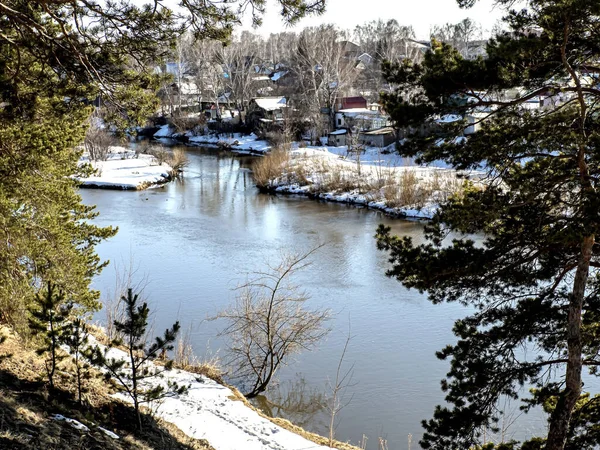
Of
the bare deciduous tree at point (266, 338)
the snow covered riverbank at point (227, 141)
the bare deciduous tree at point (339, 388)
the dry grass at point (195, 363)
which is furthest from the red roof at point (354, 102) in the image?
the dry grass at point (195, 363)

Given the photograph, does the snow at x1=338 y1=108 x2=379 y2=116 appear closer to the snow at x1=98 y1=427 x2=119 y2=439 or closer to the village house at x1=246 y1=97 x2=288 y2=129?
the village house at x1=246 y1=97 x2=288 y2=129

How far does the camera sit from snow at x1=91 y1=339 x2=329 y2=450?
28.5ft

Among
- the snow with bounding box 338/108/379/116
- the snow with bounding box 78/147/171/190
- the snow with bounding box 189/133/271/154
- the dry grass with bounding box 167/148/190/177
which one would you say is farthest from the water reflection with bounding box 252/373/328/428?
the snow with bounding box 338/108/379/116

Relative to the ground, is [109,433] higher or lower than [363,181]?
lower

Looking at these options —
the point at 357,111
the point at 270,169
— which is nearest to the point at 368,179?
the point at 270,169

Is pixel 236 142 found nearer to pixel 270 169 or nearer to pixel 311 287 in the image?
pixel 270 169

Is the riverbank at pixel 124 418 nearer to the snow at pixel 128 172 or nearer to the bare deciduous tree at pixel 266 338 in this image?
the bare deciduous tree at pixel 266 338

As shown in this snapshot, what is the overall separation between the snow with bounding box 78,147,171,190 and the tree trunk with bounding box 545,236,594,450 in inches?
1140

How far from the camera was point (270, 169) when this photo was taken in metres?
35.8

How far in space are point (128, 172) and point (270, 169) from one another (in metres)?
9.26

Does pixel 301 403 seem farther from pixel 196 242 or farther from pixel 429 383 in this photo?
pixel 196 242

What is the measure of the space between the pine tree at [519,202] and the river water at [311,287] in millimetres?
4427

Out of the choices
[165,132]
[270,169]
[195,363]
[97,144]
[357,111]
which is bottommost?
[195,363]

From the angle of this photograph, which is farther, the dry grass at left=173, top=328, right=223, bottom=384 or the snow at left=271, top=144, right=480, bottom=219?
the snow at left=271, top=144, right=480, bottom=219
